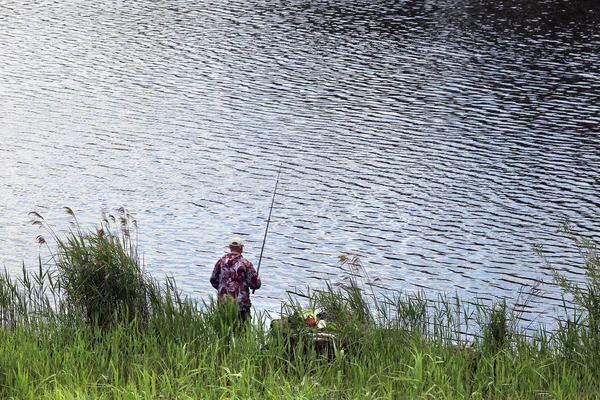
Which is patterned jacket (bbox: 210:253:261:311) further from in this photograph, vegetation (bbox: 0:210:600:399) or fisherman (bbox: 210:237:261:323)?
vegetation (bbox: 0:210:600:399)

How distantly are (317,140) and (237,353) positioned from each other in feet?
60.4

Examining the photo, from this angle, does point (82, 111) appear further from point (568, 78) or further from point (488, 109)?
point (568, 78)

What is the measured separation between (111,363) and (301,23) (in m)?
38.8

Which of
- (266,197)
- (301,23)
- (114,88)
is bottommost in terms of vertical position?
(266,197)

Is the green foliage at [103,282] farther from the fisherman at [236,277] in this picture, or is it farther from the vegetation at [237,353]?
the fisherman at [236,277]

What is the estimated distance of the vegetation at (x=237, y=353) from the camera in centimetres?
981

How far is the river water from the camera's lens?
20203mm

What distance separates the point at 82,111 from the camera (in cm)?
3188

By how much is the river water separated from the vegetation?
3989 mm

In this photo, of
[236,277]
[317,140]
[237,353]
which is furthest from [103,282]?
[317,140]

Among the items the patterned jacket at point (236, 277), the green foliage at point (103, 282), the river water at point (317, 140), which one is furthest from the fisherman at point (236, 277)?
the river water at point (317, 140)

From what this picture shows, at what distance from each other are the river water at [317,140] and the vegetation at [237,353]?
399 centimetres

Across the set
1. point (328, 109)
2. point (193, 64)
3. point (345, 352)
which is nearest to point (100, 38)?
point (193, 64)

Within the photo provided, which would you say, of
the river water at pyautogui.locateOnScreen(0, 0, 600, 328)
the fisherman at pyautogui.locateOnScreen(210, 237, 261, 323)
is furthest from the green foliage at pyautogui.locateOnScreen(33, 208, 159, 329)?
the river water at pyautogui.locateOnScreen(0, 0, 600, 328)
